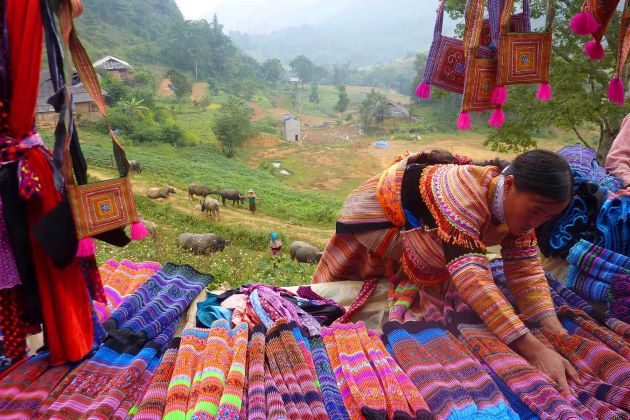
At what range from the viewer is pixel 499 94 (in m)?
2.72

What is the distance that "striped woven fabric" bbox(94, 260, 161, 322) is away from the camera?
206cm

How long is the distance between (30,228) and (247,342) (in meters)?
0.90

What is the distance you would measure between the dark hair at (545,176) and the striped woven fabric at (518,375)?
0.60 metres

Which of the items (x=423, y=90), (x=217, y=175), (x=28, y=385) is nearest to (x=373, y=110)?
(x=217, y=175)

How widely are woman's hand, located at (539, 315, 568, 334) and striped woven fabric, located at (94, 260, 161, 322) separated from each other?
6.06ft

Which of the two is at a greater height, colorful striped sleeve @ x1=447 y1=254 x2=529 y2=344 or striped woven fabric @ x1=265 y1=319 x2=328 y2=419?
colorful striped sleeve @ x1=447 y1=254 x2=529 y2=344

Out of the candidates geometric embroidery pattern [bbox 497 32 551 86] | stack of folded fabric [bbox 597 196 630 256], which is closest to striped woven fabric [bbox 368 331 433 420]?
stack of folded fabric [bbox 597 196 630 256]

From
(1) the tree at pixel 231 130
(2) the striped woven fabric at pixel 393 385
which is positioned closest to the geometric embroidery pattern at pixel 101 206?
(2) the striped woven fabric at pixel 393 385

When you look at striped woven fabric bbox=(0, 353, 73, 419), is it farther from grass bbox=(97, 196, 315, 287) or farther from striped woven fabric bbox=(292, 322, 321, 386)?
grass bbox=(97, 196, 315, 287)

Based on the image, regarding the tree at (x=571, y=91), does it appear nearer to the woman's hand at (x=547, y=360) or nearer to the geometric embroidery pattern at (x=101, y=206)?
the woman's hand at (x=547, y=360)

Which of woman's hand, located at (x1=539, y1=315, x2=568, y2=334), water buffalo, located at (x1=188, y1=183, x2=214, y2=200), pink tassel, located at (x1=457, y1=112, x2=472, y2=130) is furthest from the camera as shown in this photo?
water buffalo, located at (x1=188, y1=183, x2=214, y2=200)

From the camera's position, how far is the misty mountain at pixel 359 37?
116000 mm

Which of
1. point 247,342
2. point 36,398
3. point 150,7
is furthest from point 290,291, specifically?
point 150,7

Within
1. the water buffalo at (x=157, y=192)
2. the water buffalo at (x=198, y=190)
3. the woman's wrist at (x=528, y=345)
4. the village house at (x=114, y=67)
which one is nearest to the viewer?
the woman's wrist at (x=528, y=345)
